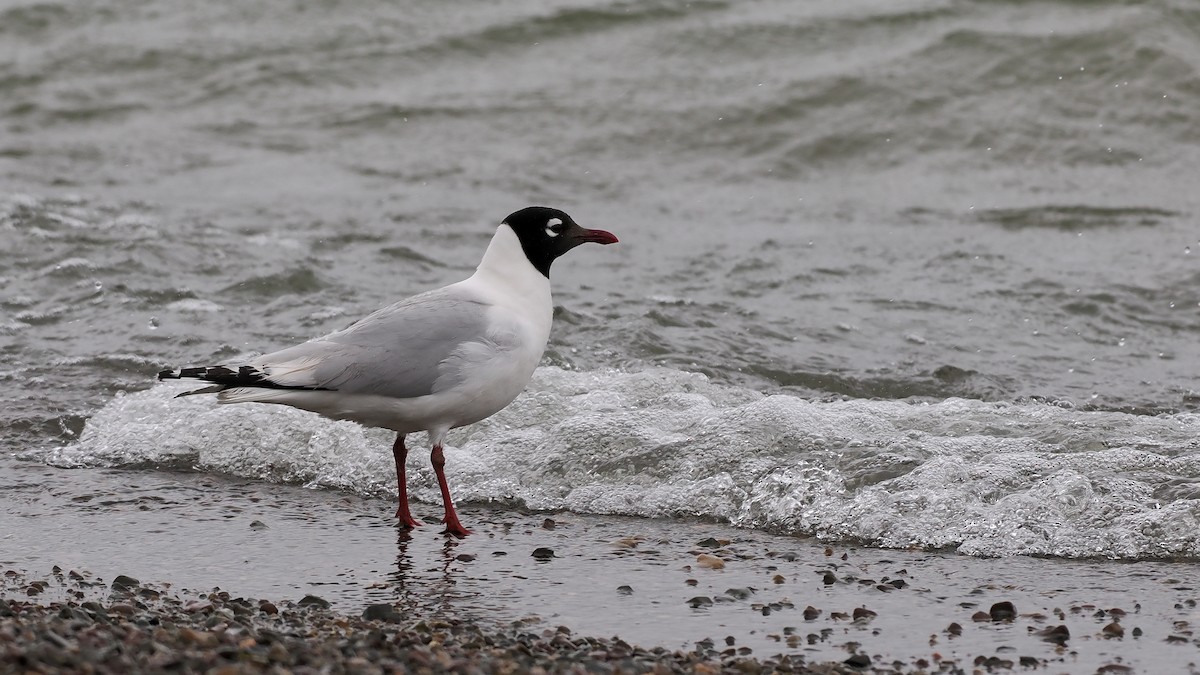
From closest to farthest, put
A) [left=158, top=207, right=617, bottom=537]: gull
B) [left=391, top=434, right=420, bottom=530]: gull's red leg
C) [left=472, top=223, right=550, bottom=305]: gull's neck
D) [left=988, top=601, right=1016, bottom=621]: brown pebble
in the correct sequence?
1. [left=988, top=601, right=1016, bottom=621]: brown pebble
2. [left=158, top=207, right=617, bottom=537]: gull
3. [left=391, top=434, right=420, bottom=530]: gull's red leg
4. [left=472, top=223, right=550, bottom=305]: gull's neck

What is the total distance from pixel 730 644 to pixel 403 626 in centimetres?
104

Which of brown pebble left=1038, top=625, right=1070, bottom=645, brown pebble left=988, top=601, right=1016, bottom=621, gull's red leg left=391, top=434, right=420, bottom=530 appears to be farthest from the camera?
gull's red leg left=391, top=434, right=420, bottom=530

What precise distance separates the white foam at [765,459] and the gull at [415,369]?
1.98ft

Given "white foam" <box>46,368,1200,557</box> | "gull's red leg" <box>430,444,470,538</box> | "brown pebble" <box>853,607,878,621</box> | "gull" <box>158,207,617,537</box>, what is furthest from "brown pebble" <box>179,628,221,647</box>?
"white foam" <box>46,368,1200,557</box>

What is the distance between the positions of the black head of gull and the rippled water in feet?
2.86

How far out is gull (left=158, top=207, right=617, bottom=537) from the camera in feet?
19.7

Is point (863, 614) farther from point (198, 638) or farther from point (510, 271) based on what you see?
point (510, 271)

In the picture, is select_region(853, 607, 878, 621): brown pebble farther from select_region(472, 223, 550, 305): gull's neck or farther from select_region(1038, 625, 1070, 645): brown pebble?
select_region(472, 223, 550, 305): gull's neck

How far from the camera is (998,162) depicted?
14.2 m

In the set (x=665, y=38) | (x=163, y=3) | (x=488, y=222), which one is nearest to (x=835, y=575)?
(x=488, y=222)

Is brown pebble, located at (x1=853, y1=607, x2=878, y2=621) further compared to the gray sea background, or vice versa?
the gray sea background

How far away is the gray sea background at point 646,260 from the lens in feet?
21.0

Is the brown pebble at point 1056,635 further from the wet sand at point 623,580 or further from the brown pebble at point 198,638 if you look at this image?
the brown pebble at point 198,638

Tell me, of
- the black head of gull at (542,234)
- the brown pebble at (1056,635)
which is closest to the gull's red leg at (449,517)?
the black head of gull at (542,234)
